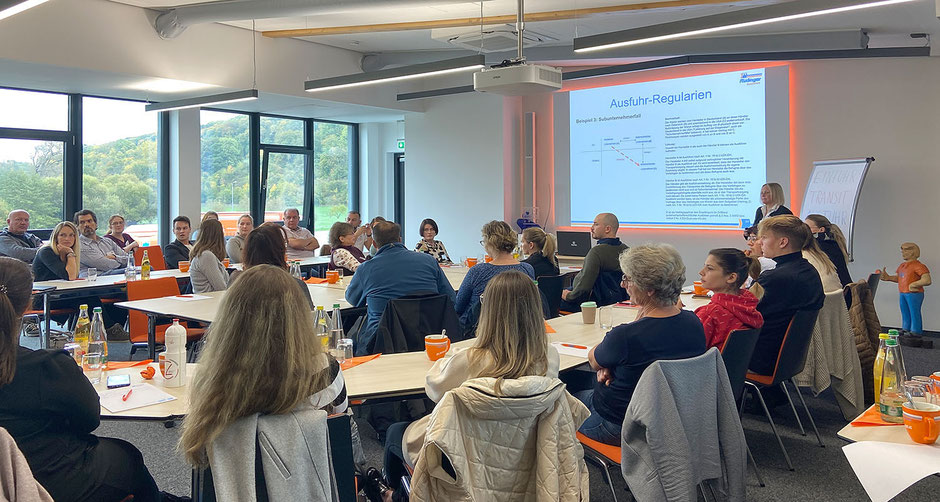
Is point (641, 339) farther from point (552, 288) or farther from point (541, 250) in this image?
point (541, 250)

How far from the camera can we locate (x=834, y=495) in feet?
→ 11.2

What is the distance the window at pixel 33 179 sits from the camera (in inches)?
330

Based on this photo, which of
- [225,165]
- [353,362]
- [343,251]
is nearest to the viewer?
[353,362]

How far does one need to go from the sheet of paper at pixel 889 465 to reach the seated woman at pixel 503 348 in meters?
0.89

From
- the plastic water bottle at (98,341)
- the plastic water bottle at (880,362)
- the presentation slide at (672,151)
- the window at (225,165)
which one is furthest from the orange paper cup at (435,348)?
the window at (225,165)

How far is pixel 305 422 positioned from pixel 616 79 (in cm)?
815

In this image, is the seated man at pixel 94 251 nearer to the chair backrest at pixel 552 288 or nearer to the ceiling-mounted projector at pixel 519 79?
the ceiling-mounted projector at pixel 519 79

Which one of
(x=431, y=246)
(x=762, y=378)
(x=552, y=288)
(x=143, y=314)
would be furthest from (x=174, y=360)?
(x=431, y=246)

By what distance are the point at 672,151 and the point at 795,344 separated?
5368 mm

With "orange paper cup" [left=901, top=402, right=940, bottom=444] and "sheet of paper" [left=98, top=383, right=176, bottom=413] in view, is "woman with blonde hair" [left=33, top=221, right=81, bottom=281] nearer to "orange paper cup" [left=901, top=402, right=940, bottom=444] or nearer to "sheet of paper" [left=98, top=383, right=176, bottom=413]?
"sheet of paper" [left=98, top=383, right=176, bottom=413]

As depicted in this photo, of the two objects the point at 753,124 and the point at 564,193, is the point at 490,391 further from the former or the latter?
the point at 564,193

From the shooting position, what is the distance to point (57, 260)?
6.15 m

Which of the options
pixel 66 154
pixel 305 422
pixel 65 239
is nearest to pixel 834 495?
pixel 305 422

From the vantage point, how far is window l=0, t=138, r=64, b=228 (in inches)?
330
